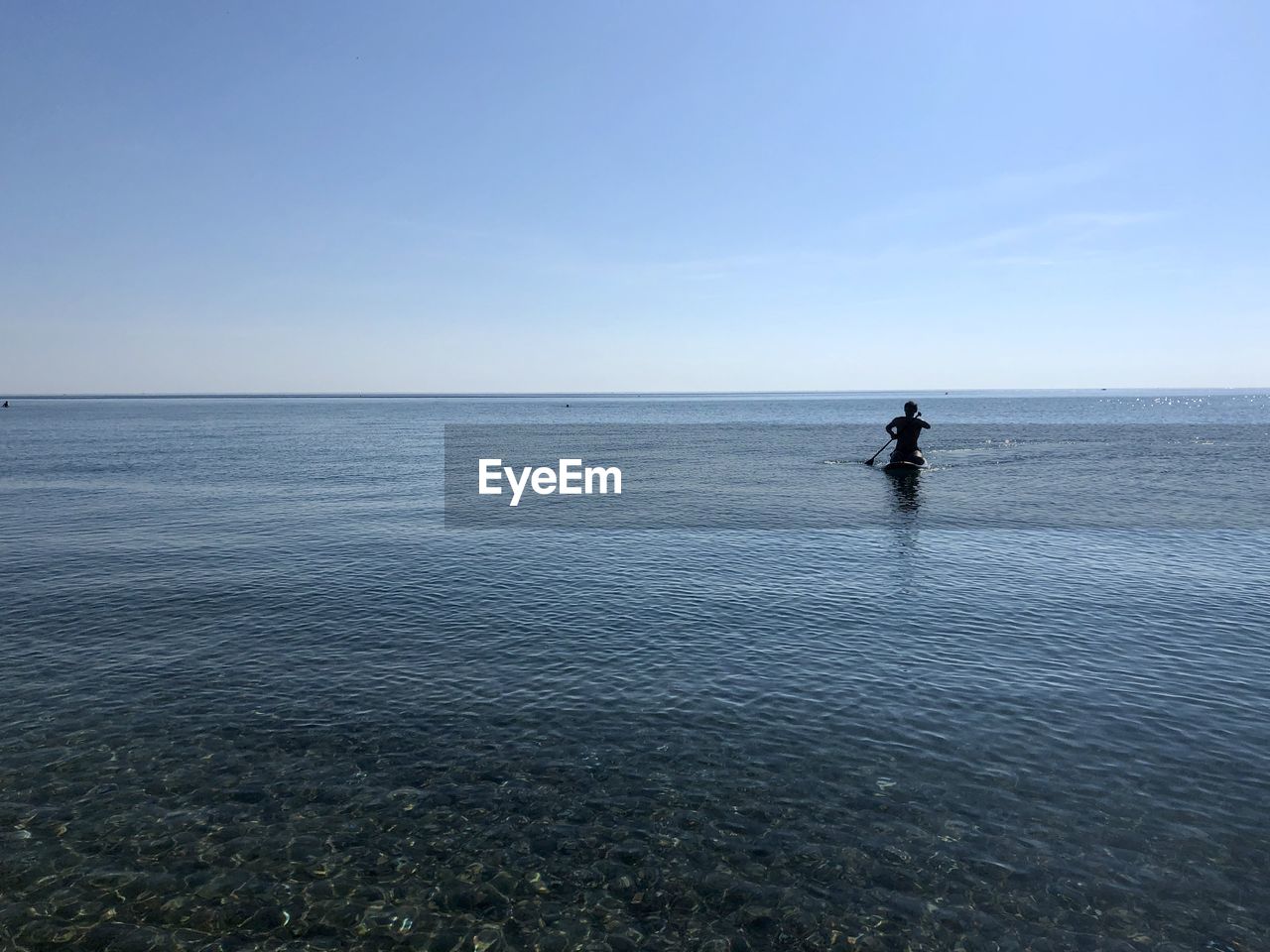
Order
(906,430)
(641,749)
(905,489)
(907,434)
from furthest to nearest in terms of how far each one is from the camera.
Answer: (907,434) → (906,430) → (905,489) → (641,749)

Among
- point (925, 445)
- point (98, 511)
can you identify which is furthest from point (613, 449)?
point (98, 511)

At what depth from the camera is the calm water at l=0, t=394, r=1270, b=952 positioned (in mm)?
11180

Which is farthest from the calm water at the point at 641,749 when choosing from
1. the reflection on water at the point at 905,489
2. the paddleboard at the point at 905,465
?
the paddleboard at the point at 905,465

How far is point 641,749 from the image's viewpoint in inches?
627

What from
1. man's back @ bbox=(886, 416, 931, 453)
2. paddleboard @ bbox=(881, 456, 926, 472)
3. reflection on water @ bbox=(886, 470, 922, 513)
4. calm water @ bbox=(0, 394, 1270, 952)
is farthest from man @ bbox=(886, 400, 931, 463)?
calm water @ bbox=(0, 394, 1270, 952)

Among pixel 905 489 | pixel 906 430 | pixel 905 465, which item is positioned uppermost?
pixel 906 430

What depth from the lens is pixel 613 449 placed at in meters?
102

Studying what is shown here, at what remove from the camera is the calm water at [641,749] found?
1118 centimetres

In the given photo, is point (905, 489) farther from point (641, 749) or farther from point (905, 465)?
point (641, 749)

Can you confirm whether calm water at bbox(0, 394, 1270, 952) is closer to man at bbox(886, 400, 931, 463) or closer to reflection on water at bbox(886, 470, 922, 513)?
reflection on water at bbox(886, 470, 922, 513)

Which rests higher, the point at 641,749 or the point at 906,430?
the point at 906,430

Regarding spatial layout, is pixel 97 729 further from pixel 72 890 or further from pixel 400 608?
Answer: pixel 400 608

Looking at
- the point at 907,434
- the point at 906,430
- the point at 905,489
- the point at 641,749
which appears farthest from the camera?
the point at 907,434

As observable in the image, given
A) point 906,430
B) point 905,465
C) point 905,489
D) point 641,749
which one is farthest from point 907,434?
point 641,749
